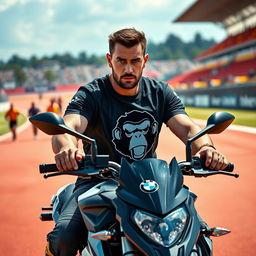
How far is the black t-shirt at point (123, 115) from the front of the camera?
257 centimetres

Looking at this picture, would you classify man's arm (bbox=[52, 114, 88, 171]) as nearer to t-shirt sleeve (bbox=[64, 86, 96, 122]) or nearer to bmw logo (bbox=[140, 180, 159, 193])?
t-shirt sleeve (bbox=[64, 86, 96, 122])

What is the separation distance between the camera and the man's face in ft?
→ 8.06

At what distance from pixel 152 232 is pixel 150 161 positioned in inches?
14.2

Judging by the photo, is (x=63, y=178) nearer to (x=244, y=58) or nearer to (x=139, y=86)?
(x=139, y=86)

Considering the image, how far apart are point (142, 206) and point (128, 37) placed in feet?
4.16

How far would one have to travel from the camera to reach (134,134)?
8.43ft

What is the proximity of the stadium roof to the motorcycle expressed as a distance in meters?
43.7

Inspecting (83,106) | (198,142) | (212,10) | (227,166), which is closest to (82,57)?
(212,10)

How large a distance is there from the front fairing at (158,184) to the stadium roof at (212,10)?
1725 inches

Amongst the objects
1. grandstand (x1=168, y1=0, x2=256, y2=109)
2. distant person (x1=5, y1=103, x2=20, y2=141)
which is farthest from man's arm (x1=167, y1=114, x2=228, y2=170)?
grandstand (x1=168, y1=0, x2=256, y2=109)

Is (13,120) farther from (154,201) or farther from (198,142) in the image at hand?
(154,201)

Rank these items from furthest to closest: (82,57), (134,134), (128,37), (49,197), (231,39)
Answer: (82,57) < (231,39) < (49,197) < (134,134) < (128,37)

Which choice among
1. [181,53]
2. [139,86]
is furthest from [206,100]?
[181,53]

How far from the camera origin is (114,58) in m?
2.51
